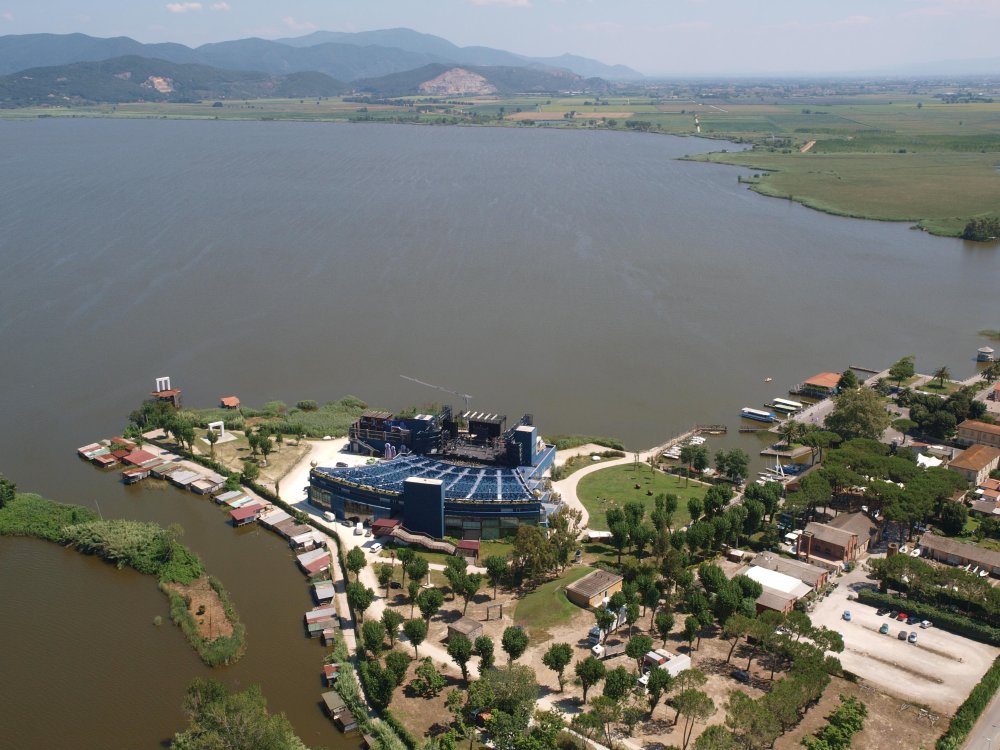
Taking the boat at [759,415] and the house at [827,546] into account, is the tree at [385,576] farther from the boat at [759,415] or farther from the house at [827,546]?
the boat at [759,415]

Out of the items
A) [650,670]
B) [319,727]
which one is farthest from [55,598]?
[650,670]

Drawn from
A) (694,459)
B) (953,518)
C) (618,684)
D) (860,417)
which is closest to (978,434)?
(860,417)

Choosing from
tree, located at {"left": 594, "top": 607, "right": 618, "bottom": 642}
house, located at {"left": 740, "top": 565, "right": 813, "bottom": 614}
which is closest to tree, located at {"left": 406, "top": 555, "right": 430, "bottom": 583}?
tree, located at {"left": 594, "top": 607, "right": 618, "bottom": 642}

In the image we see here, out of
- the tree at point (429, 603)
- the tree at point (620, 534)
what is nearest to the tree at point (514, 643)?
the tree at point (429, 603)

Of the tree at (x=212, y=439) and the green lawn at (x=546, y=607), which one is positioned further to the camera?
the tree at (x=212, y=439)

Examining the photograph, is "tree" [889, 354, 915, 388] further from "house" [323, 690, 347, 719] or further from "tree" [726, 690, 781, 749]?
"house" [323, 690, 347, 719]
